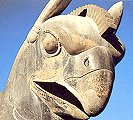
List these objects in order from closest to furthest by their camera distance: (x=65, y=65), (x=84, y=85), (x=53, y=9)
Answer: (x=84, y=85) → (x=65, y=65) → (x=53, y=9)

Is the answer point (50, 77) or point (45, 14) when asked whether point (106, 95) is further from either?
point (45, 14)

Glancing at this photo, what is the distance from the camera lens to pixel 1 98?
2.53m

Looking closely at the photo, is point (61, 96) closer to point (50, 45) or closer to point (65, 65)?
point (65, 65)

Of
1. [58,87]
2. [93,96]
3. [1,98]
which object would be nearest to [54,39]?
[58,87]

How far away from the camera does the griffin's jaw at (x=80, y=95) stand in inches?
78.0

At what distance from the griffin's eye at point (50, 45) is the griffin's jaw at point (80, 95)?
0.59 feet

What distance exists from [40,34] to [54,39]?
0.50 feet

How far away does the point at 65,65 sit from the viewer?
2123mm

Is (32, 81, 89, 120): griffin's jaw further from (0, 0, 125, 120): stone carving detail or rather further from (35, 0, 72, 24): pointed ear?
(35, 0, 72, 24): pointed ear

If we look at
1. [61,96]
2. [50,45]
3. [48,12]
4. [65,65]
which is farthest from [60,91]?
[48,12]

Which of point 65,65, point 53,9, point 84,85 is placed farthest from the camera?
point 53,9

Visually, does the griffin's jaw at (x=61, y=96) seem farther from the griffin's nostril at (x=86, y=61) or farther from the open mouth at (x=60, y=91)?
the griffin's nostril at (x=86, y=61)

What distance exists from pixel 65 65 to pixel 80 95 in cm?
21

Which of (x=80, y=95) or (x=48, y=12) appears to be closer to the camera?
(x=80, y=95)
